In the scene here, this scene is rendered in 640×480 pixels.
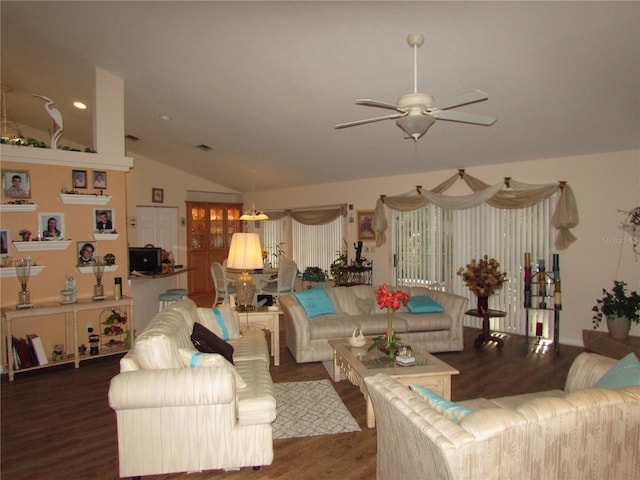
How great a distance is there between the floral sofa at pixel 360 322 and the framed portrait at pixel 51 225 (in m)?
2.76

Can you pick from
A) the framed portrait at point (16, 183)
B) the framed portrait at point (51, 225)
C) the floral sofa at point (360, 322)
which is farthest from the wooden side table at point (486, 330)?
the framed portrait at point (16, 183)

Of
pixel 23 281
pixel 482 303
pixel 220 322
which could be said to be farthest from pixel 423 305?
pixel 23 281

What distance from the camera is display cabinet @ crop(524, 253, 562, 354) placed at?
5.05m

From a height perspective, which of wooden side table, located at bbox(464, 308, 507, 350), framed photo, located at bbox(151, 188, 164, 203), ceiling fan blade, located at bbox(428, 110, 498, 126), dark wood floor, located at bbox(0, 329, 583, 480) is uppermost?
framed photo, located at bbox(151, 188, 164, 203)

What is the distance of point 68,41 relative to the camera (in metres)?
4.45

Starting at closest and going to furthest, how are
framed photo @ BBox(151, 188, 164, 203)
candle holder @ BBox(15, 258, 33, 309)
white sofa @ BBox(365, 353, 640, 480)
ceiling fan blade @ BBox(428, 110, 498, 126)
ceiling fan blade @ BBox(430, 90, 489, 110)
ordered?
white sofa @ BBox(365, 353, 640, 480), ceiling fan blade @ BBox(430, 90, 489, 110), ceiling fan blade @ BBox(428, 110, 498, 126), candle holder @ BBox(15, 258, 33, 309), framed photo @ BBox(151, 188, 164, 203)

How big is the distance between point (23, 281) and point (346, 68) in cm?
417

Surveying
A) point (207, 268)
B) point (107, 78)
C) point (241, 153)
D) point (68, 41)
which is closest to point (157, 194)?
point (207, 268)

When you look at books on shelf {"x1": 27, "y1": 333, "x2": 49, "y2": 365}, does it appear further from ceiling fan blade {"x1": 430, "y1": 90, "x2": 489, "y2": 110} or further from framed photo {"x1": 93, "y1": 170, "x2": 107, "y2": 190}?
ceiling fan blade {"x1": 430, "y1": 90, "x2": 489, "y2": 110}

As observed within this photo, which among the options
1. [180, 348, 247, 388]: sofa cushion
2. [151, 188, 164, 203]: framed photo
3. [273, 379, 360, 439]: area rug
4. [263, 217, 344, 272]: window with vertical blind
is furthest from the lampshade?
[151, 188, 164, 203]: framed photo

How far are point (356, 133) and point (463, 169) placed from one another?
1.84 meters

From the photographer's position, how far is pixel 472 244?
640 centimetres

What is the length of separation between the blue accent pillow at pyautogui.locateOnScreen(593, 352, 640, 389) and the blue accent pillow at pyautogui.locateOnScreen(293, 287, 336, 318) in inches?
122

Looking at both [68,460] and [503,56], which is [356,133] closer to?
[503,56]
